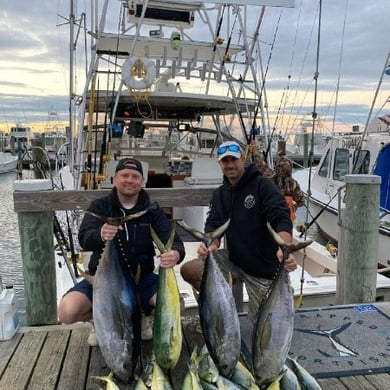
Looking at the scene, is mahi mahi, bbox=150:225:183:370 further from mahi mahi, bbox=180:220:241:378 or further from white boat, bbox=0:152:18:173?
white boat, bbox=0:152:18:173

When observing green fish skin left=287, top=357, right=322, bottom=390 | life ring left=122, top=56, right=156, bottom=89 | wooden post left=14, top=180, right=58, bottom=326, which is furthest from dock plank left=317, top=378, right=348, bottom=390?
life ring left=122, top=56, right=156, bottom=89

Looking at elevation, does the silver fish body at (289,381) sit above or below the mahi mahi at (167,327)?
below

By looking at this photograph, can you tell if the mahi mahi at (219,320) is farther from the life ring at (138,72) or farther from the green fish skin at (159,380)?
the life ring at (138,72)

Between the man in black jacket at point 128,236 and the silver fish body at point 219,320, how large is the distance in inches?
16.7

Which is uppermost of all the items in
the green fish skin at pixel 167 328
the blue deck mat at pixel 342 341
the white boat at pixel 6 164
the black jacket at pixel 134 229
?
the black jacket at pixel 134 229

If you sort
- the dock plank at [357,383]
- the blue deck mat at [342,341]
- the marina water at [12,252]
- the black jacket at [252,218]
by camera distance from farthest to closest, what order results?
the marina water at [12,252] → the black jacket at [252,218] → the blue deck mat at [342,341] → the dock plank at [357,383]

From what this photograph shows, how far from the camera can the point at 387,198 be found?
763cm

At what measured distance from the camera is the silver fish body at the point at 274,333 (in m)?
1.96

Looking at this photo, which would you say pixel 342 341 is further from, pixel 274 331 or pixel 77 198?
pixel 77 198

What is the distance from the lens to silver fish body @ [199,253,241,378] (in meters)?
1.99

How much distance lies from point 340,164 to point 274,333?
29.3ft

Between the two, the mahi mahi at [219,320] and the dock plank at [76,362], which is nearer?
the mahi mahi at [219,320]

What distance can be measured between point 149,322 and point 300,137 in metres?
32.4

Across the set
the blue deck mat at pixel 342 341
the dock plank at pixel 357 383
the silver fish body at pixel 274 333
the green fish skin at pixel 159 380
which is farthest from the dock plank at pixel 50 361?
the dock plank at pixel 357 383
